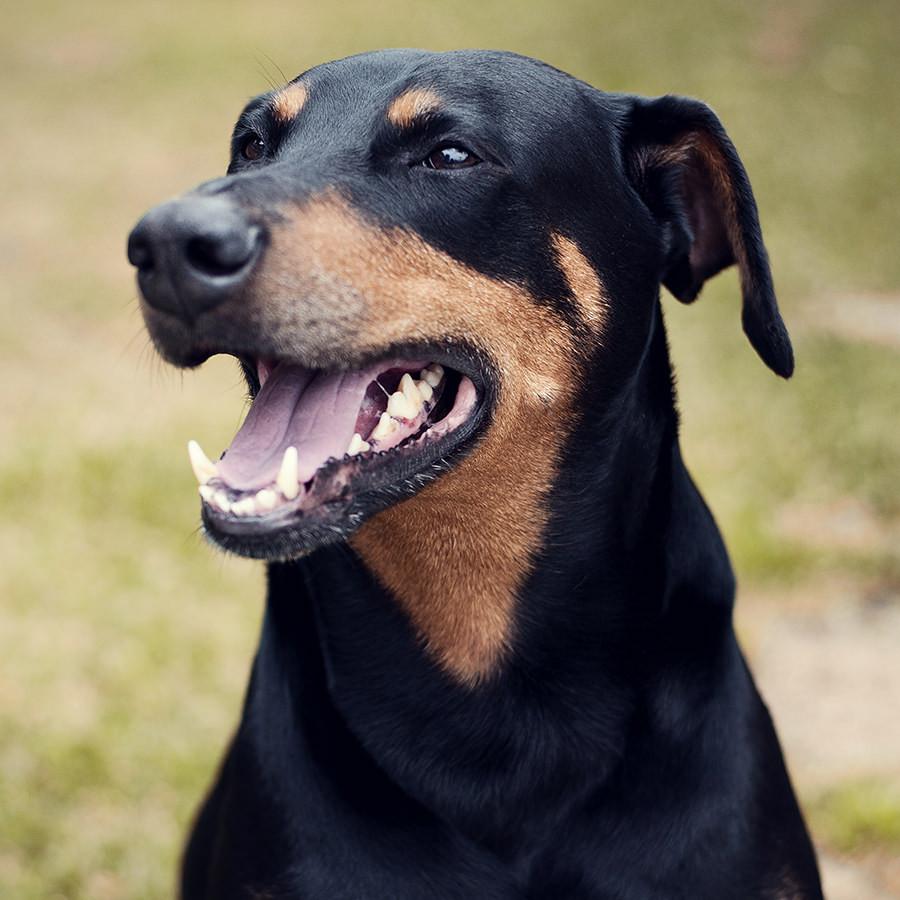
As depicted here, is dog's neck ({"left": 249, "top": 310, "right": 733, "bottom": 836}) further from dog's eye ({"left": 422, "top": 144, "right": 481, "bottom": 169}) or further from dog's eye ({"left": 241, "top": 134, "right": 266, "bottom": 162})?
dog's eye ({"left": 241, "top": 134, "right": 266, "bottom": 162})

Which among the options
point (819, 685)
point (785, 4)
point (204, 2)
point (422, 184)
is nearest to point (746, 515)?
point (819, 685)

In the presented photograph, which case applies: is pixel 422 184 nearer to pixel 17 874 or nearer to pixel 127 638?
pixel 17 874

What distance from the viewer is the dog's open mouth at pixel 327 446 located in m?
2.24

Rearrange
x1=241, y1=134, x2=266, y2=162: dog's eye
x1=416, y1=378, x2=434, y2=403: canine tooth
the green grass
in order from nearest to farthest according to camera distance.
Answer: x1=416, y1=378, x2=434, y2=403: canine tooth < x1=241, y1=134, x2=266, y2=162: dog's eye < the green grass

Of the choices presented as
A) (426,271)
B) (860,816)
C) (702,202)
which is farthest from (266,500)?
(860,816)

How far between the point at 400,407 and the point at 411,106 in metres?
0.60

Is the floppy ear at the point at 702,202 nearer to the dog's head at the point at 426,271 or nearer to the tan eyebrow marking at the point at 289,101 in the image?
the dog's head at the point at 426,271

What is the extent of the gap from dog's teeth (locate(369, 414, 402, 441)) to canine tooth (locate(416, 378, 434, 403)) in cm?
10

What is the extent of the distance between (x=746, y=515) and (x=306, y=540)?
3.71 metres

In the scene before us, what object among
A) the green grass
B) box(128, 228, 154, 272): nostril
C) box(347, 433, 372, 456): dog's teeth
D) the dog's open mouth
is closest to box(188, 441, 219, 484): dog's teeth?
the dog's open mouth

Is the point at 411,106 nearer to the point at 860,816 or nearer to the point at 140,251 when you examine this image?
the point at 140,251

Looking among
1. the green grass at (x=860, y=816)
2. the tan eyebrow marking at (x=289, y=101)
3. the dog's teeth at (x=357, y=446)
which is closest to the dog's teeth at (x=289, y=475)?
the dog's teeth at (x=357, y=446)

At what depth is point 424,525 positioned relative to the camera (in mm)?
2529

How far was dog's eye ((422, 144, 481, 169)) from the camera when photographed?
2486mm
